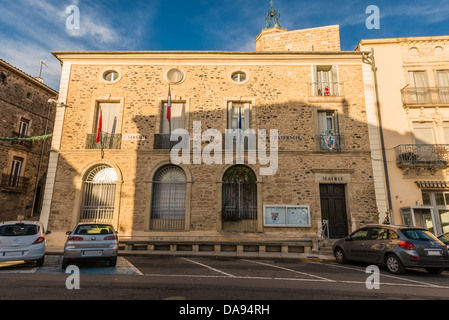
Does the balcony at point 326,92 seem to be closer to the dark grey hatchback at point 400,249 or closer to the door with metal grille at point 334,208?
the door with metal grille at point 334,208

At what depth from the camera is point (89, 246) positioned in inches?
298

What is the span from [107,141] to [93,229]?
6621 mm

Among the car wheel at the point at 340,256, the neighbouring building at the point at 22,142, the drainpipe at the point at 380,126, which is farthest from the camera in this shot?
the neighbouring building at the point at 22,142

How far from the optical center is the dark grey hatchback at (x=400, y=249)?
704 centimetres

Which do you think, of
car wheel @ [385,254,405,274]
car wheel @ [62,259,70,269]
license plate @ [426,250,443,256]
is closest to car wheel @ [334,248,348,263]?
car wheel @ [385,254,405,274]

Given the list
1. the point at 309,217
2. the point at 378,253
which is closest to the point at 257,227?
the point at 309,217

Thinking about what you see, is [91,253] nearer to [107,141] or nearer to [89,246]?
[89,246]

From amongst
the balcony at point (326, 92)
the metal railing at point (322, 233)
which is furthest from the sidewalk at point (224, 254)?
the balcony at point (326, 92)

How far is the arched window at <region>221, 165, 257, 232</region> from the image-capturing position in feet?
41.5

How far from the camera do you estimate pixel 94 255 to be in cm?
755

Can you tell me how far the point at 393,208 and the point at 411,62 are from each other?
25.9ft

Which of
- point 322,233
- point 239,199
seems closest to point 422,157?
point 322,233

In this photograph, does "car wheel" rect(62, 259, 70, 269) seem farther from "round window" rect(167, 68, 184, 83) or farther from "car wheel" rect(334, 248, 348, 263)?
"round window" rect(167, 68, 184, 83)

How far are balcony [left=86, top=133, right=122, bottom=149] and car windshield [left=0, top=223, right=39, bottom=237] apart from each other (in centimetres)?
606
